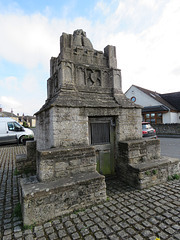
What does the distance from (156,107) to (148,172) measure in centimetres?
2037

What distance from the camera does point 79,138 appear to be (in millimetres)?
3754

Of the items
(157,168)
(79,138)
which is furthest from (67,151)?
(157,168)

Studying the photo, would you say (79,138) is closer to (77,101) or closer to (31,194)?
(77,101)

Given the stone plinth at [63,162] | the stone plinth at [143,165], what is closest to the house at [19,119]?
the stone plinth at [63,162]

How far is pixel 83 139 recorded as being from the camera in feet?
12.5

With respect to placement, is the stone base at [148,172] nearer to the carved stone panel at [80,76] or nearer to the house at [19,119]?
the carved stone panel at [80,76]

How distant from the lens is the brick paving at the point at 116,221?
2.15 metres

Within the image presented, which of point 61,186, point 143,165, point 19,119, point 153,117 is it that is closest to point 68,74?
point 61,186

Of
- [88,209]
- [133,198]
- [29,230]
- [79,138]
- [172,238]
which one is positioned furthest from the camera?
[79,138]

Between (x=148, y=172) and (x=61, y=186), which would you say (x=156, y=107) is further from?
(x=61, y=186)

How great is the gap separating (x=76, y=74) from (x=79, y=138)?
200 cm

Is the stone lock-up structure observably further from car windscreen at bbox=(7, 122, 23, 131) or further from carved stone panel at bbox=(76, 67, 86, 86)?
car windscreen at bbox=(7, 122, 23, 131)

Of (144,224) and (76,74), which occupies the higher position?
(76,74)

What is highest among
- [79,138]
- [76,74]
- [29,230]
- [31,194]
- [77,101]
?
[76,74]
